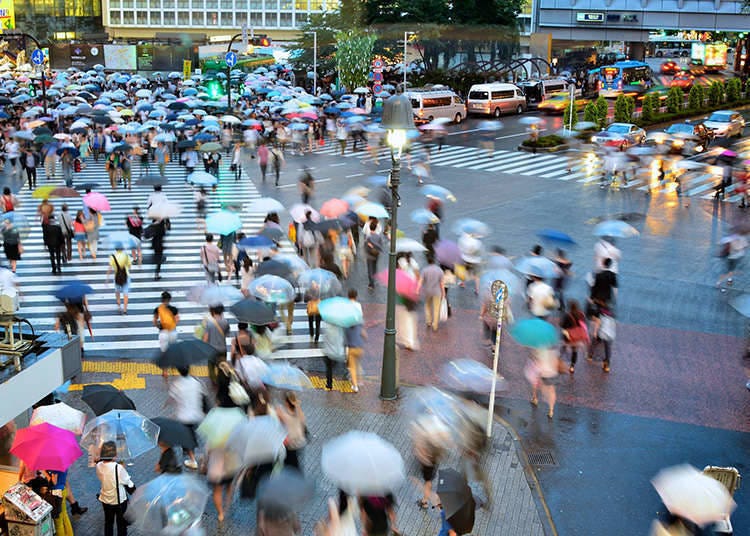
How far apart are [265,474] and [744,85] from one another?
202ft

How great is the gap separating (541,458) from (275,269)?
5727 mm

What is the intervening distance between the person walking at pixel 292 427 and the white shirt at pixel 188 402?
3.49 ft

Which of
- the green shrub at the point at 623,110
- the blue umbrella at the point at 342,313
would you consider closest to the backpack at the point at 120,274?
the blue umbrella at the point at 342,313

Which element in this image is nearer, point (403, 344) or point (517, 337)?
point (517, 337)

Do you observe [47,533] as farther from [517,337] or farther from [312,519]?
[517,337]

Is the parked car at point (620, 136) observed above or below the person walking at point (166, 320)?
above

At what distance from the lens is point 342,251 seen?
739 inches

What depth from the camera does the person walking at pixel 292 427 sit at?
32.0ft

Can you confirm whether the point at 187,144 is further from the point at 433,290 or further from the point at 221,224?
the point at 433,290

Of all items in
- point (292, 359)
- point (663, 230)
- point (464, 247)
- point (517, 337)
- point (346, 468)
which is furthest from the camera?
point (663, 230)

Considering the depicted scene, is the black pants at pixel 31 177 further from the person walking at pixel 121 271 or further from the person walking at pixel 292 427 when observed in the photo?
the person walking at pixel 292 427

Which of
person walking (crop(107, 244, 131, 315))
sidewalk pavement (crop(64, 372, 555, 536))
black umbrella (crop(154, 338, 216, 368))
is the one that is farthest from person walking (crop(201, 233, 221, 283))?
black umbrella (crop(154, 338, 216, 368))

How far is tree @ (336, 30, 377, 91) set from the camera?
2126 inches

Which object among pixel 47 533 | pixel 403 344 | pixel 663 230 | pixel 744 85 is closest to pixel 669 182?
pixel 663 230
